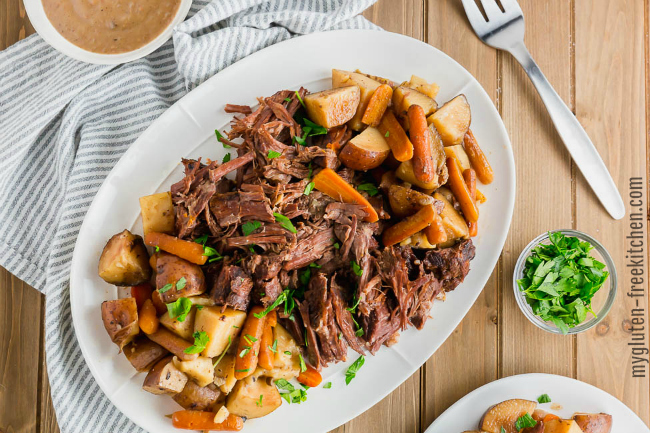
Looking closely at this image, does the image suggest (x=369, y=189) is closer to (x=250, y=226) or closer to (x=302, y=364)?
(x=250, y=226)

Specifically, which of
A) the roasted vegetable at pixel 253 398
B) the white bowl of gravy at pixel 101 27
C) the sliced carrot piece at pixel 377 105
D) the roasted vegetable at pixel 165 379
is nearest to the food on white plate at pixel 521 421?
the roasted vegetable at pixel 253 398

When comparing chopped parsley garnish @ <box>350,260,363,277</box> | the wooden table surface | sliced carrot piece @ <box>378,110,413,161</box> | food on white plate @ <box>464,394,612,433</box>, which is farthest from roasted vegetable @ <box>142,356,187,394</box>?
food on white plate @ <box>464,394,612,433</box>

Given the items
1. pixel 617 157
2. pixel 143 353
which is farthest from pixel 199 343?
pixel 617 157

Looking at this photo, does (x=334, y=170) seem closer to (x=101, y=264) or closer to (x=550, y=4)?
(x=101, y=264)

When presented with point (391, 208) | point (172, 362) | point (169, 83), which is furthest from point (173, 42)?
point (172, 362)

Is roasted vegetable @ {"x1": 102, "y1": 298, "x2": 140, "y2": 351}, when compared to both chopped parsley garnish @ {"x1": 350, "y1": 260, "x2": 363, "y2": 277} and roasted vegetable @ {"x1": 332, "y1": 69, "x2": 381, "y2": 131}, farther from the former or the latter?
roasted vegetable @ {"x1": 332, "y1": 69, "x2": 381, "y2": 131}

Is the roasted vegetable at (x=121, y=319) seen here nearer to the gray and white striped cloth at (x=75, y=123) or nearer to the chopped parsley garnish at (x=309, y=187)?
the gray and white striped cloth at (x=75, y=123)
